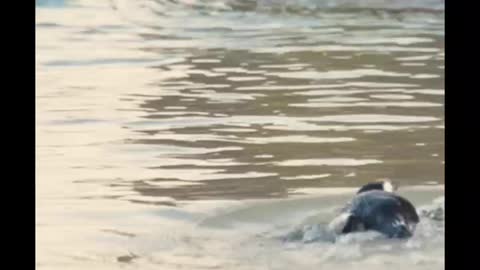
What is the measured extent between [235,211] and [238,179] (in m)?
0.19

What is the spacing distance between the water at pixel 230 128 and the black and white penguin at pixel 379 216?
0.04 metres

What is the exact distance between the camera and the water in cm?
186

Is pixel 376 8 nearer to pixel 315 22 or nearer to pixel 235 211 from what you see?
pixel 315 22

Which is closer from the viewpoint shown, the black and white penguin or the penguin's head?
the black and white penguin

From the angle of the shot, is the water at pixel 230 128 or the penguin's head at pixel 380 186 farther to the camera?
the penguin's head at pixel 380 186

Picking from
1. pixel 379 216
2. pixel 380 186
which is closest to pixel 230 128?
pixel 380 186

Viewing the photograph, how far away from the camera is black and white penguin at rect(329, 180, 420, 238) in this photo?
189 centimetres

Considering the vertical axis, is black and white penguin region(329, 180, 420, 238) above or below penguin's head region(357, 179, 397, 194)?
below

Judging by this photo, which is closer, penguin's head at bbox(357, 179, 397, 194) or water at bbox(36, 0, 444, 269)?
water at bbox(36, 0, 444, 269)

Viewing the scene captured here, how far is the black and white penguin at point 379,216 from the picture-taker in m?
1.89

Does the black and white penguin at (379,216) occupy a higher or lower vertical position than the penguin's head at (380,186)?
lower

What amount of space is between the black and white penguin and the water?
4cm

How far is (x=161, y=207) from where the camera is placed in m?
2.02
